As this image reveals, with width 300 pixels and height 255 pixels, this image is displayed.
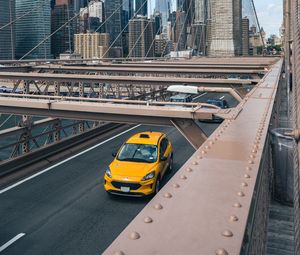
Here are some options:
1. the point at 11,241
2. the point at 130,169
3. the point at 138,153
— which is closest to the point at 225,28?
the point at 138,153

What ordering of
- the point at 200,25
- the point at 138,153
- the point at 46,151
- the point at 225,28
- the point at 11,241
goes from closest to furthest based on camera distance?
the point at 11,241
the point at 138,153
the point at 46,151
the point at 225,28
the point at 200,25

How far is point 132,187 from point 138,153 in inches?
60.1

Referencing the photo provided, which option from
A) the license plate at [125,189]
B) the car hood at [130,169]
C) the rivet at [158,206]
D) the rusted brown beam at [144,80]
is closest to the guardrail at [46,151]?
the rusted brown beam at [144,80]

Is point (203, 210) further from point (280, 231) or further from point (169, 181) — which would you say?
point (280, 231)

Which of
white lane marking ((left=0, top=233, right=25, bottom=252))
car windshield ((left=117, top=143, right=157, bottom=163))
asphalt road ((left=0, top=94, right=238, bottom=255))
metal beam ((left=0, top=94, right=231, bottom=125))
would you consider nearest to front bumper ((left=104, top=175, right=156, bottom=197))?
asphalt road ((left=0, top=94, right=238, bottom=255))

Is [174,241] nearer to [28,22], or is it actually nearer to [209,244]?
[209,244]

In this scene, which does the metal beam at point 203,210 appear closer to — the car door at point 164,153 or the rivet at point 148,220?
the rivet at point 148,220

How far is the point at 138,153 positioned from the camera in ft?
41.8

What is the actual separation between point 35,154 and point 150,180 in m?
5.72

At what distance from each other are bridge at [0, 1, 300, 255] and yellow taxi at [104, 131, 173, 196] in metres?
0.43

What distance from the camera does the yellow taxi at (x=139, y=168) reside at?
11.5m

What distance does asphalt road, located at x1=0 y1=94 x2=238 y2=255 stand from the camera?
28.7 feet

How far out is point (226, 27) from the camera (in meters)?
78.6

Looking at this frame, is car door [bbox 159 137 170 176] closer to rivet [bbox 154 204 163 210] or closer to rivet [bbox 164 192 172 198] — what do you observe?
rivet [bbox 164 192 172 198]
